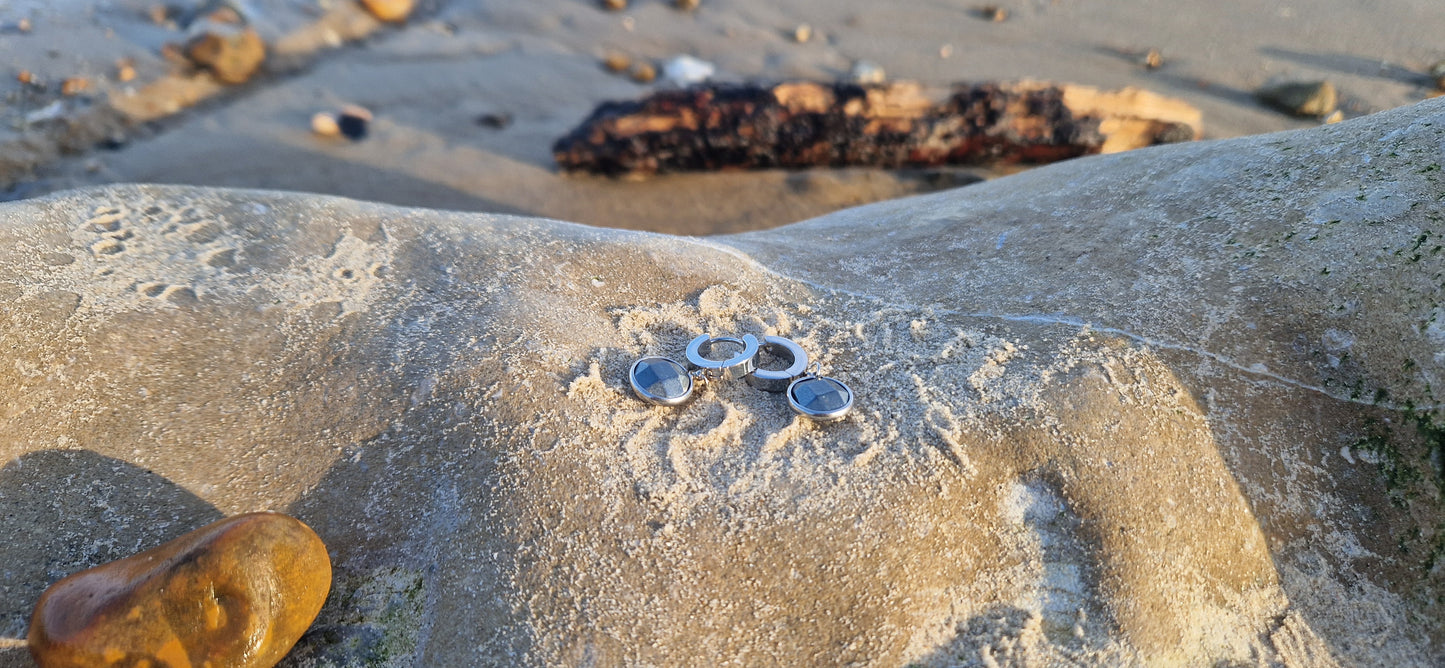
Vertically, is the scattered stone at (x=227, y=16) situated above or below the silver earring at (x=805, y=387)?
below

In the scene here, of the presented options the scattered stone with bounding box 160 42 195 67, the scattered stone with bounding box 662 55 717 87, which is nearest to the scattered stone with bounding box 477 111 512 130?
the scattered stone with bounding box 662 55 717 87

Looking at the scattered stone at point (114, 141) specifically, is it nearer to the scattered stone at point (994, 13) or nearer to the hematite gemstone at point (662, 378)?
the hematite gemstone at point (662, 378)

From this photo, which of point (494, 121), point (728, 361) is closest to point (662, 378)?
point (728, 361)

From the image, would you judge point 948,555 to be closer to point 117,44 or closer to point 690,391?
point 690,391

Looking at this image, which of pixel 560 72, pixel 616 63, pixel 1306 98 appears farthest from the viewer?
pixel 616 63

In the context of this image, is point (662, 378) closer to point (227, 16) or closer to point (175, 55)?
point (175, 55)

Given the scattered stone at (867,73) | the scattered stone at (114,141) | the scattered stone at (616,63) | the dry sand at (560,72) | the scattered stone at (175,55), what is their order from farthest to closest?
1. the scattered stone at (616,63)
2. the scattered stone at (867,73)
3. the scattered stone at (175,55)
4. the scattered stone at (114,141)
5. the dry sand at (560,72)

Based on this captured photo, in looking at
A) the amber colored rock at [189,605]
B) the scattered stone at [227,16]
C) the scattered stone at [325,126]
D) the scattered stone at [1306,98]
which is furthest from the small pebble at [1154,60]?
the scattered stone at [227,16]

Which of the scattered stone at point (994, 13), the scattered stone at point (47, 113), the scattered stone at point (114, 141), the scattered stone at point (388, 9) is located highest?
the scattered stone at point (994, 13)
